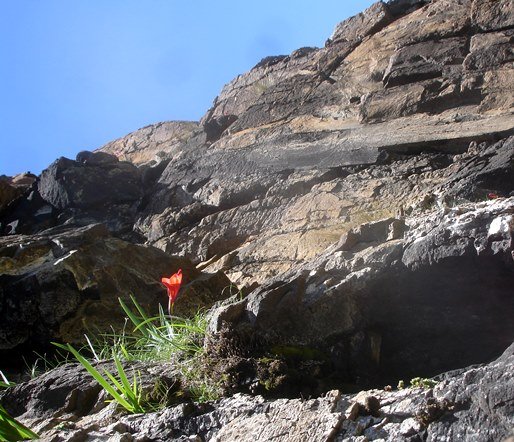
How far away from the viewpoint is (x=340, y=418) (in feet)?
8.89

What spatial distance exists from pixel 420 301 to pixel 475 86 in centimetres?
547

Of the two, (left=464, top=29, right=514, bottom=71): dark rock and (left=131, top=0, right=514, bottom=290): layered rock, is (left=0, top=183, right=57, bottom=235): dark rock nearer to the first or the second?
(left=131, top=0, right=514, bottom=290): layered rock

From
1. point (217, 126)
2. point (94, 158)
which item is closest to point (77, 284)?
point (217, 126)

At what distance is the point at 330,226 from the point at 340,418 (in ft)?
15.3

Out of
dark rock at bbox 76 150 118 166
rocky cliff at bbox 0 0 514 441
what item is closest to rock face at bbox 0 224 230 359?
rocky cliff at bbox 0 0 514 441

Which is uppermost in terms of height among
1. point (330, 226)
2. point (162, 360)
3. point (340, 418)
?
point (330, 226)

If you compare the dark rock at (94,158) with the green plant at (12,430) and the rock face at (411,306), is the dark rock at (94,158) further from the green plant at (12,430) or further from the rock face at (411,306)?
the green plant at (12,430)

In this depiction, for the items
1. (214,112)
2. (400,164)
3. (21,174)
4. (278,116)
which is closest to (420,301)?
(400,164)

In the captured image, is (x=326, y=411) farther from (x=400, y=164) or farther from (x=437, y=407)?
(x=400, y=164)

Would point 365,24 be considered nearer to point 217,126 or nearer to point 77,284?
point 217,126

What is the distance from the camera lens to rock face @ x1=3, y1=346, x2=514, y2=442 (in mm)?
2420

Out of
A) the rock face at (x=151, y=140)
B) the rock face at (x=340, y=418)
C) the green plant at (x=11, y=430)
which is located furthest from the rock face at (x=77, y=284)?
the rock face at (x=151, y=140)

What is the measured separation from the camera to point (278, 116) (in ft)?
34.1

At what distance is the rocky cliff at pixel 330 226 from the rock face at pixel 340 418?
12 millimetres
